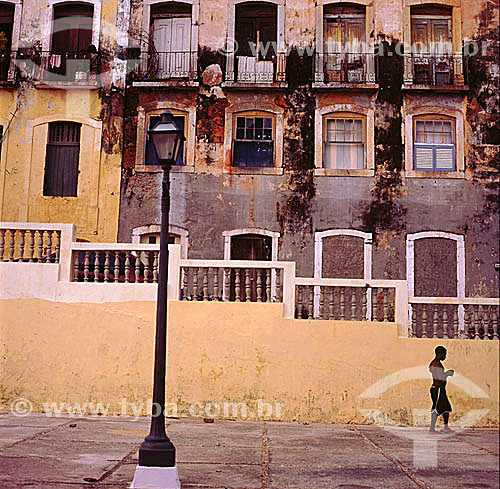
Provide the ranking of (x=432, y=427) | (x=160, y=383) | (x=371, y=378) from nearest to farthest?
(x=160, y=383)
(x=432, y=427)
(x=371, y=378)

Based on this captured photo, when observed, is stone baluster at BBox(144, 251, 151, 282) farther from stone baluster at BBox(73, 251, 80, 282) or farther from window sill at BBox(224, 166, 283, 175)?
window sill at BBox(224, 166, 283, 175)

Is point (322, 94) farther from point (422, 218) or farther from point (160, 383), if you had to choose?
point (160, 383)

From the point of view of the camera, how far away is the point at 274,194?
54.1 ft

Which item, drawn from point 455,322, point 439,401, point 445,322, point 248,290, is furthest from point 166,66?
point 439,401

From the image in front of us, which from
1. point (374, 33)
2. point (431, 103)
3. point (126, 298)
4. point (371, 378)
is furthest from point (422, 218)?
point (126, 298)

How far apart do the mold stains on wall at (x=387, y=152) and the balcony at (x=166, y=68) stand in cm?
447

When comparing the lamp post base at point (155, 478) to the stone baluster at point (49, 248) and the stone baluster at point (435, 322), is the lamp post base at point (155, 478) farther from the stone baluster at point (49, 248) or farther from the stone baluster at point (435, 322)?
the stone baluster at point (435, 322)

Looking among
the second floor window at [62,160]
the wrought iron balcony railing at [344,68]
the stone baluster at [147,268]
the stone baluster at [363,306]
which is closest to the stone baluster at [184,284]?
the stone baluster at [147,268]

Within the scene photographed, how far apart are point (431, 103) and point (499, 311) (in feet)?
22.6

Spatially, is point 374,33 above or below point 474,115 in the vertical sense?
above

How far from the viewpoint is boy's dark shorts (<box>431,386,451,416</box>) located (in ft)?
34.0

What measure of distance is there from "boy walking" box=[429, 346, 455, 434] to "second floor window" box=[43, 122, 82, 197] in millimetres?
9645

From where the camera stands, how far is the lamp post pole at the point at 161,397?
589 cm

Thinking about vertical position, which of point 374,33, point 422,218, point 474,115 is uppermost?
point 374,33
